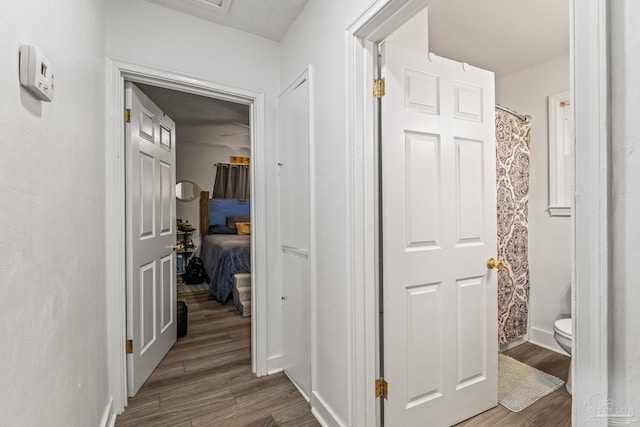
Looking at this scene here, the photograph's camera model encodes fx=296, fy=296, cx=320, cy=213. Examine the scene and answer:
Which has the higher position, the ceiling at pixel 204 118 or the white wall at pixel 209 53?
the ceiling at pixel 204 118

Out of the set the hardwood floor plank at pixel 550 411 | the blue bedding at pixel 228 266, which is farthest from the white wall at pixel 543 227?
the blue bedding at pixel 228 266

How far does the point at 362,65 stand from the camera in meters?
1.45

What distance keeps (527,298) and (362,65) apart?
263 cm

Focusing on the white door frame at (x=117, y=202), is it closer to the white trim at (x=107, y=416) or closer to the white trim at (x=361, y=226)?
the white trim at (x=107, y=416)

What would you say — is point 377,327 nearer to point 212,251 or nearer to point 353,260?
point 353,260

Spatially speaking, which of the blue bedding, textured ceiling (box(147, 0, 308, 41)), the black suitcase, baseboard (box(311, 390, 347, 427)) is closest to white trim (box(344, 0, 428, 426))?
baseboard (box(311, 390, 347, 427))

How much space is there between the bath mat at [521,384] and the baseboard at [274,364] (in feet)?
4.95

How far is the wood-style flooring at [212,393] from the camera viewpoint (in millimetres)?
1741

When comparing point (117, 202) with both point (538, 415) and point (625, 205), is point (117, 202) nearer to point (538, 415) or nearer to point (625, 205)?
point (625, 205)

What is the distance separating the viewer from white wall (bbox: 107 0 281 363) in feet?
6.00

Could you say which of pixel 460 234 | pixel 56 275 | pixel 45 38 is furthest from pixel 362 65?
pixel 56 275

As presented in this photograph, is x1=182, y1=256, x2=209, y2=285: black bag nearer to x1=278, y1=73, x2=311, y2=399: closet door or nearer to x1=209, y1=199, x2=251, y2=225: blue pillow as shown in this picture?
x1=209, y1=199, x2=251, y2=225: blue pillow

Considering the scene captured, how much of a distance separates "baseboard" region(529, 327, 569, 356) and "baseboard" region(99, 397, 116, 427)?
332 centimetres

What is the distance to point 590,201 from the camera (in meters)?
0.64
